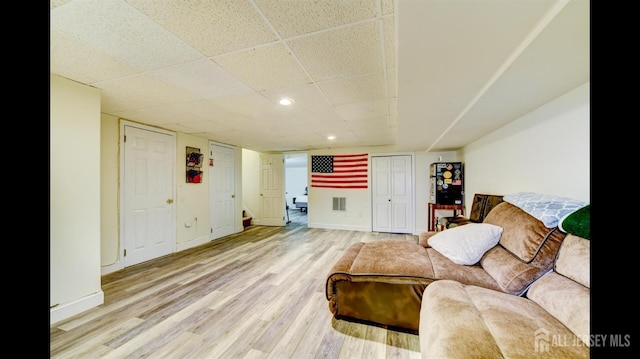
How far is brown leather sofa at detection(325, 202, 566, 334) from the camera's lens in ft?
4.64

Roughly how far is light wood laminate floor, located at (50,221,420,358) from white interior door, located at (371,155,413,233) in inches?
93.8

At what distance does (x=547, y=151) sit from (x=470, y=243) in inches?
46.2

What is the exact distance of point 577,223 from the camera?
127 centimetres

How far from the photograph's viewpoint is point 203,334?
174cm

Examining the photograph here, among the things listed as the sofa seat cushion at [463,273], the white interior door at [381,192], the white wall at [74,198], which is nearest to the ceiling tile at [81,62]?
the white wall at [74,198]

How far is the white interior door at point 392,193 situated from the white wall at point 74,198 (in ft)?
15.4

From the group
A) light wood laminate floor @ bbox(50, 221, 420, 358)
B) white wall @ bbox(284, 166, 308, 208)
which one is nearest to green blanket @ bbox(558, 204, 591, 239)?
light wood laminate floor @ bbox(50, 221, 420, 358)

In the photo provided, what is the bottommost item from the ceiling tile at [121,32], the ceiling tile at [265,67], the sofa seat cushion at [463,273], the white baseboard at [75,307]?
the white baseboard at [75,307]

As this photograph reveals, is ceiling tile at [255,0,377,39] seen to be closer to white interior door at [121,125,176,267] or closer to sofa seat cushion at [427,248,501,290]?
sofa seat cushion at [427,248,501,290]

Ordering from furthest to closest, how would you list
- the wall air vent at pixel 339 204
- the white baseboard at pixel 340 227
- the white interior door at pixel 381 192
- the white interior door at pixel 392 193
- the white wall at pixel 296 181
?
the white wall at pixel 296 181 → the wall air vent at pixel 339 204 → the white baseboard at pixel 340 227 → the white interior door at pixel 381 192 → the white interior door at pixel 392 193

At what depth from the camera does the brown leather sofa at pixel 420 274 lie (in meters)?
1.42

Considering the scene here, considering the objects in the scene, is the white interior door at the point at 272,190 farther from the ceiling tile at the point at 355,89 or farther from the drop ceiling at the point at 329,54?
the ceiling tile at the point at 355,89
